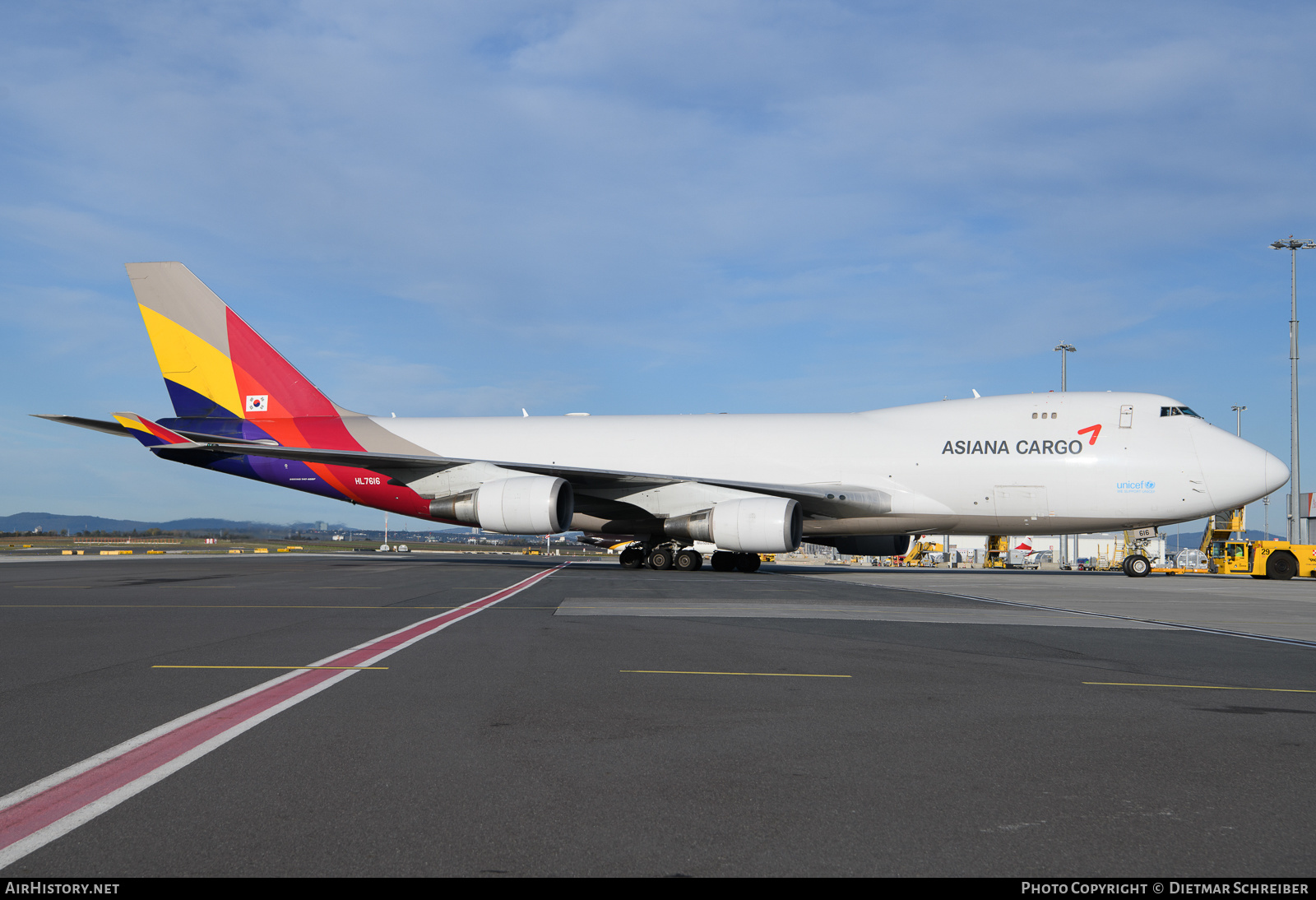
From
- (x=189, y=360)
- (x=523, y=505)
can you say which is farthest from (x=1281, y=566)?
(x=189, y=360)

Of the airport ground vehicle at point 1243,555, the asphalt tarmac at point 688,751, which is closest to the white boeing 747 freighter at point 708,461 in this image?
the airport ground vehicle at point 1243,555

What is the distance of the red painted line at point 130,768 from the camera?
3244 mm

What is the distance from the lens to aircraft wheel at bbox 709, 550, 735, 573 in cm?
2580

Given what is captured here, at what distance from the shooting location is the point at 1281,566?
84.1 feet

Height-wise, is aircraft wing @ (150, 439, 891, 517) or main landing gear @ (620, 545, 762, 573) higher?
aircraft wing @ (150, 439, 891, 517)

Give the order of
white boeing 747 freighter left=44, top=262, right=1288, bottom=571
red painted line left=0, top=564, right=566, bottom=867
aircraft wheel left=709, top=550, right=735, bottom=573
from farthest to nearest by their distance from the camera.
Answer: aircraft wheel left=709, top=550, right=735, bottom=573 → white boeing 747 freighter left=44, top=262, right=1288, bottom=571 → red painted line left=0, top=564, right=566, bottom=867

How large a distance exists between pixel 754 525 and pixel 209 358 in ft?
60.0

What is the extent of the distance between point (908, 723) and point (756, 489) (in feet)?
58.9

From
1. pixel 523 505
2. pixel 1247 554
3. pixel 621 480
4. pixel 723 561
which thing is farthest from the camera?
pixel 1247 554

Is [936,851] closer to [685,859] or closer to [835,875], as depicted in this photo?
[835,875]

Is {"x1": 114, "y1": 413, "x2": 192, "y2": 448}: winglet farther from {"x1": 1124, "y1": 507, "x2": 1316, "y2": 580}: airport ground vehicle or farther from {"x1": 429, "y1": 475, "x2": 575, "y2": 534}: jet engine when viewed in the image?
{"x1": 1124, "y1": 507, "x2": 1316, "y2": 580}: airport ground vehicle

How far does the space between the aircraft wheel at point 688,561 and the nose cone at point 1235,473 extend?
13141 millimetres

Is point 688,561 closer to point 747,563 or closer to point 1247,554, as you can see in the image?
point 747,563

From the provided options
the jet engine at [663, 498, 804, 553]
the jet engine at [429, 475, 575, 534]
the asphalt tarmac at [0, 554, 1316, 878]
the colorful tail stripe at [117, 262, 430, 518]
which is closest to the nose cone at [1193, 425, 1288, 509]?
the jet engine at [663, 498, 804, 553]
